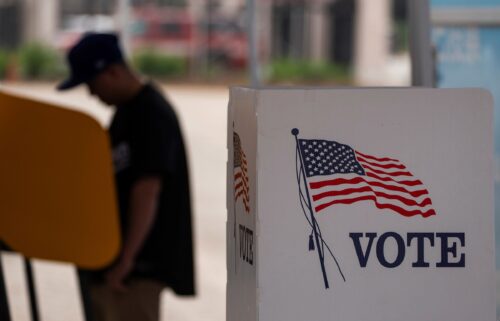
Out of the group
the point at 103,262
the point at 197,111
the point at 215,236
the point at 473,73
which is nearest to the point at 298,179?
the point at 103,262

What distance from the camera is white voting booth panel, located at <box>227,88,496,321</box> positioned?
104 inches

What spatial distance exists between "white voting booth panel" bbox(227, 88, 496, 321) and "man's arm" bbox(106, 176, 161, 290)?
2169mm

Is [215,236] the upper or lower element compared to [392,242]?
lower

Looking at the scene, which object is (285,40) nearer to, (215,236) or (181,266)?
(215,236)

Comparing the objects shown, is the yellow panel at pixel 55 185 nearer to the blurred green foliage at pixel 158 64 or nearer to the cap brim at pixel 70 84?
the cap brim at pixel 70 84

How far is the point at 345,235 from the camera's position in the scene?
264cm

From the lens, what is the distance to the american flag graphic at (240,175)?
2.78 meters

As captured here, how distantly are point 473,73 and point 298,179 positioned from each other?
10.4 ft

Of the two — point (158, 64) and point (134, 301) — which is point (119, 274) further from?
point (158, 64)

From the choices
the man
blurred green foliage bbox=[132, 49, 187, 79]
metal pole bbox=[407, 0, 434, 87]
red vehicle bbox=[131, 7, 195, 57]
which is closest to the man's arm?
the man

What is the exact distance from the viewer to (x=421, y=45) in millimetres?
4035

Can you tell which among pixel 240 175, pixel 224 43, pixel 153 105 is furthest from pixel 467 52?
pixel 224 43

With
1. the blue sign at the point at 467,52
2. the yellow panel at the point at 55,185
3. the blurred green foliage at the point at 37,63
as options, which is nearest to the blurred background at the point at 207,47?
the blurred green foliage at the point at 37,63

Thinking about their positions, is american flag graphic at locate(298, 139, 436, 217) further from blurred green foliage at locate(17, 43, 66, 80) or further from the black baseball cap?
blurred green foliage at locate(17, 43, 66, 80)
